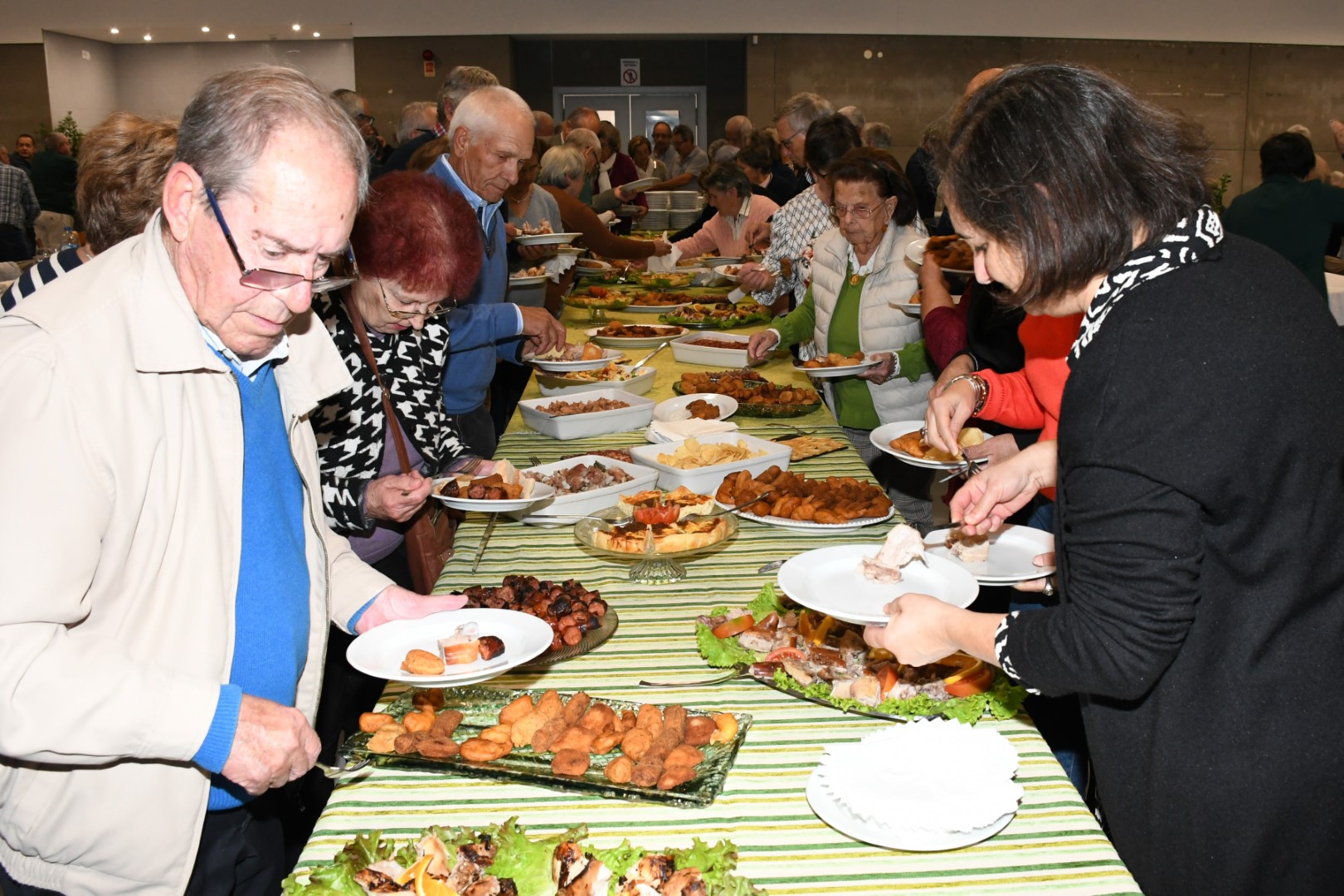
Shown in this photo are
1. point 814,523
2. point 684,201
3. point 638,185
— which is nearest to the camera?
point 814,523

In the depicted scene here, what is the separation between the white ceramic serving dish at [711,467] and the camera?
287 cm

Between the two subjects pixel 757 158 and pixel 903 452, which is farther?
pixel 757 158

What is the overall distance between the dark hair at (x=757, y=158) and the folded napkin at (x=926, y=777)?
260 inches

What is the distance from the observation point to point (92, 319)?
1.29m

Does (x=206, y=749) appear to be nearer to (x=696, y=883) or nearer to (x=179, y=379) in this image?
(x=179, y=379)

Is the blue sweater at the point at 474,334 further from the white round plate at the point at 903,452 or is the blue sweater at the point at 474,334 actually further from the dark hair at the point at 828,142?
the dark hair at the point at 828,142

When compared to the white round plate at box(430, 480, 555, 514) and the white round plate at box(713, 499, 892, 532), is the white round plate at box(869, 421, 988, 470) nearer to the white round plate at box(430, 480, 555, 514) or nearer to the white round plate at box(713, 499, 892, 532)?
the white round plate at box(713, 499, 892, 532)

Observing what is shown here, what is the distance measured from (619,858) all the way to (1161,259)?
949mm

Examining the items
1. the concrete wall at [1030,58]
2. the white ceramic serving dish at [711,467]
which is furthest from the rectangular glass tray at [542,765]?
the concrete wall at [1030,58]

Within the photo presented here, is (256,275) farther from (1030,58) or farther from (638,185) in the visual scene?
(1030,58)

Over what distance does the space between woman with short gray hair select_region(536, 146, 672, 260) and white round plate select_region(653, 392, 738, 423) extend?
3.30 m

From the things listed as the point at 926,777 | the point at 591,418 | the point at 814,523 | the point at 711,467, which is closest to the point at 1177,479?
the point at 926,777

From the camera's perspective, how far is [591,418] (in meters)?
3.45

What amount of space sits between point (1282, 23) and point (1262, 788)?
17.9 meters
